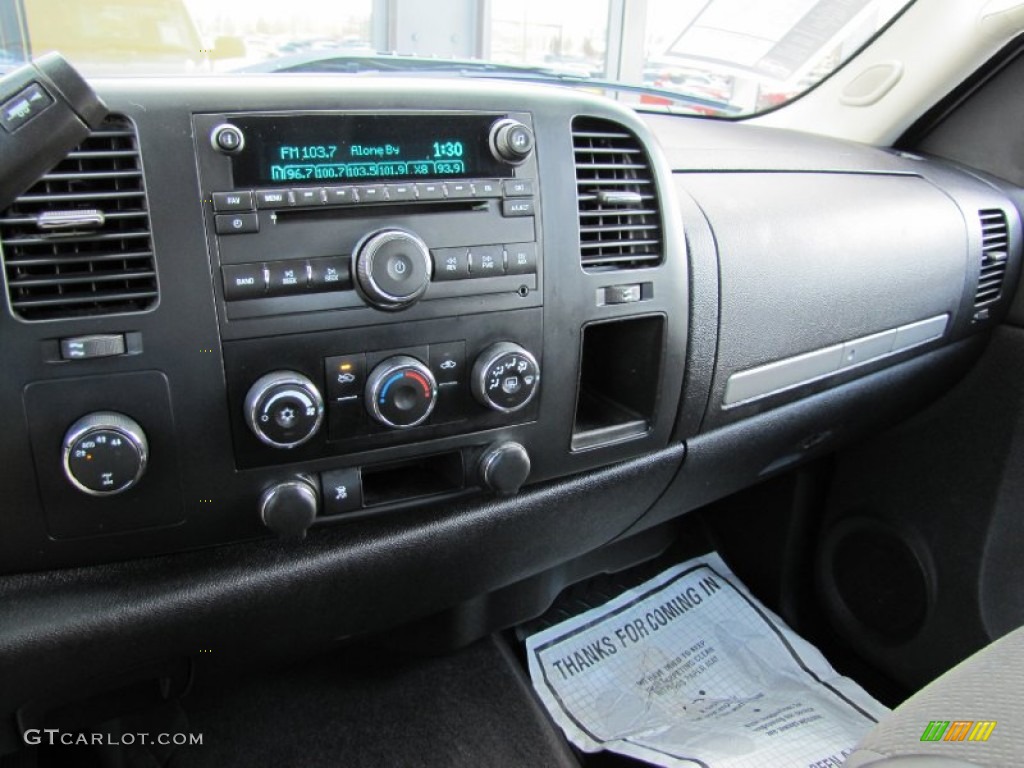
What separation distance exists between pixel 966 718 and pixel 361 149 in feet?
2.03

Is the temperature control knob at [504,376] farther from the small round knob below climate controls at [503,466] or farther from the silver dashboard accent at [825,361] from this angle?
the silver dashboard accent at [825,361]

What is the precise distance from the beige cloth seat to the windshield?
793 millimetres

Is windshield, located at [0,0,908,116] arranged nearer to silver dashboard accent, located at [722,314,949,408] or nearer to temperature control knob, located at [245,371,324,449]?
temperature control knob, located at [245,371,324,449]

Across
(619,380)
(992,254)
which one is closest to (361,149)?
(619,380)

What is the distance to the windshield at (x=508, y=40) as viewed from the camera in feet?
2.88

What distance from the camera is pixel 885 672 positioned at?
4.91 feet

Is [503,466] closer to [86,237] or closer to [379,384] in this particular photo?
[379,384]

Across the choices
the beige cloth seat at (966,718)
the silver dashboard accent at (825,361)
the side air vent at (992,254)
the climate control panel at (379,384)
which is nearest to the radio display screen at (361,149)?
the climate control panel at (379,384)

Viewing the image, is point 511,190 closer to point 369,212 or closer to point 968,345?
point 369,212

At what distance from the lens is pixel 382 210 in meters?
0.68

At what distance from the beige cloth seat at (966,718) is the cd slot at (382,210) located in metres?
0.53

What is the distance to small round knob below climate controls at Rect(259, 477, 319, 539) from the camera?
26.8 inches

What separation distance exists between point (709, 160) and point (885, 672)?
98 cm

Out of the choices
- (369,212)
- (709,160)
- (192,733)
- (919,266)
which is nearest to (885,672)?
(919,266)
